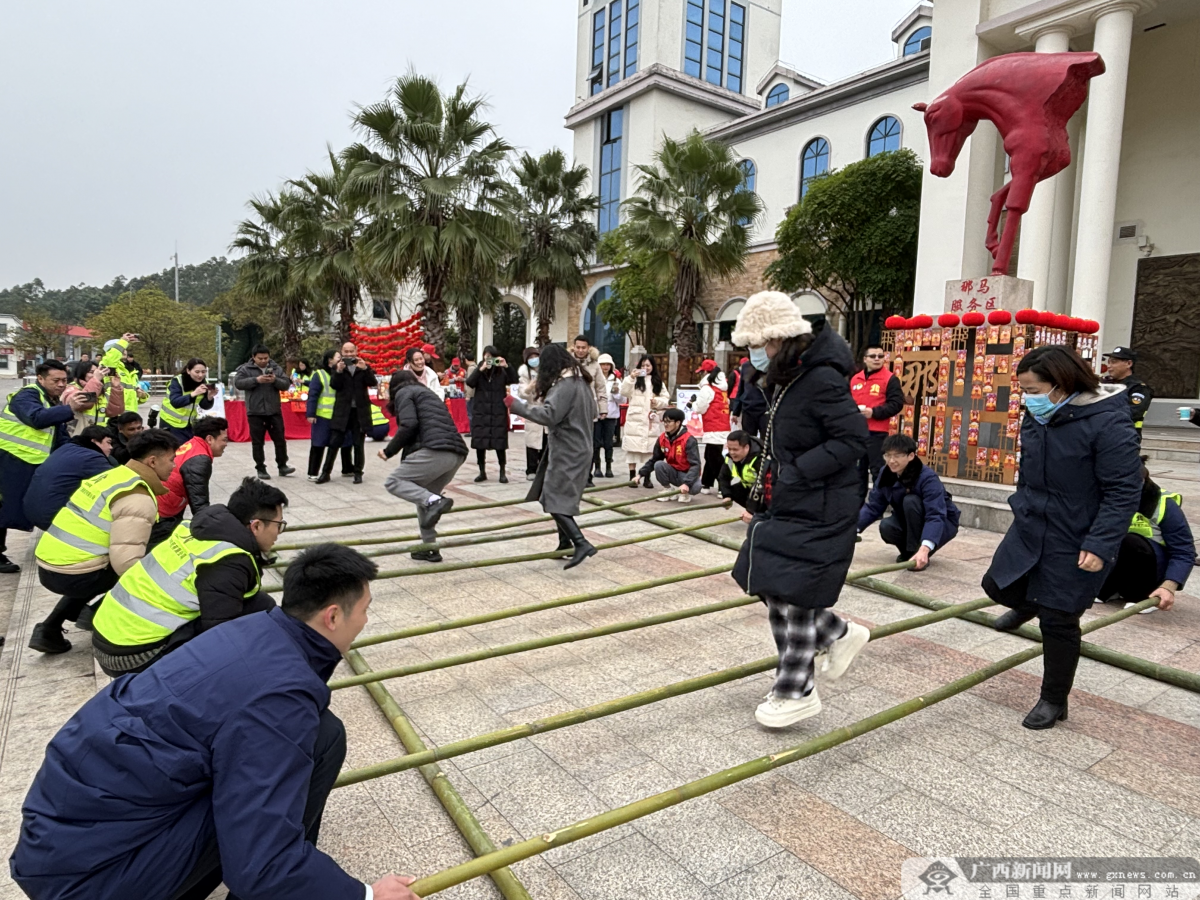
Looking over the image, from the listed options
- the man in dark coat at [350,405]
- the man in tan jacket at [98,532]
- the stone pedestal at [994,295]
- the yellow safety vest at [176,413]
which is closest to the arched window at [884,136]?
the stone pedestal at [994,295]

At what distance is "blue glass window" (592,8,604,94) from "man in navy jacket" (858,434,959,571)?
3105 cm

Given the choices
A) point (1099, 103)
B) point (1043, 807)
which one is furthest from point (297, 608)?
point (1099, 103)

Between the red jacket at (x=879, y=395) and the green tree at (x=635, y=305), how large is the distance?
50.8 feet

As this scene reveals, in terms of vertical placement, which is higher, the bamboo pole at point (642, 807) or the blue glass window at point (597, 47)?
the blue glass window at point (597, 47)

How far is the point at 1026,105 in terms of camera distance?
822 centimetres

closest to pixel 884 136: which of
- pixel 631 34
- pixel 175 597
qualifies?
pixel 631 34

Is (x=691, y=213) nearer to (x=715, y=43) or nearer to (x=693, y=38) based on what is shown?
(x=693, y=38)

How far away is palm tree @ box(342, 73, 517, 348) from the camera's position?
14016mm

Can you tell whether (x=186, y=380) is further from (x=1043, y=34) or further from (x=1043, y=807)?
(x=1043, y=34)

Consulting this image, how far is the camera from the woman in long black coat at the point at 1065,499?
2.73 metres

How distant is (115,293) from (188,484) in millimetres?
108709

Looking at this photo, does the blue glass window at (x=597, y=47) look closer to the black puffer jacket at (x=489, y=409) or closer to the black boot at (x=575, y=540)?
the black puffer jacket at (x=489, y=409)

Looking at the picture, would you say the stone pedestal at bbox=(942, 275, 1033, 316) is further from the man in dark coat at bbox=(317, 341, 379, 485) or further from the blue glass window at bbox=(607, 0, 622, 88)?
the blue glass window at bbox=(607, 0, 622, 88)

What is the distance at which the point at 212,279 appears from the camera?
274 feet
